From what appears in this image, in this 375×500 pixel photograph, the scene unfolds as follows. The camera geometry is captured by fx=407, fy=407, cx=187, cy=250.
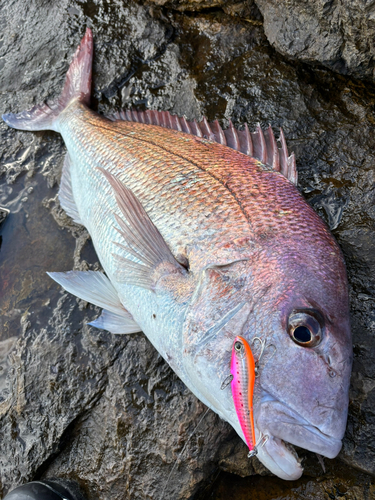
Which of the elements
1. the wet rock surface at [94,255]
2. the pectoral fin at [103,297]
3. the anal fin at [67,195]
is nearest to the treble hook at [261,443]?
the wet rock surface at [94,255]

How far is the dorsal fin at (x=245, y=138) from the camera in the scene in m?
2.25

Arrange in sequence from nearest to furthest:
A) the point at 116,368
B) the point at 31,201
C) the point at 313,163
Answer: the point at 116,368 < the point at 313,163 < the point at 31,201

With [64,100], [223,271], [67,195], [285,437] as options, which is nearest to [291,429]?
[285,437]

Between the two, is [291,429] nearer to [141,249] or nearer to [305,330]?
[305,330]

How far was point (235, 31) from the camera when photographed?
11.1ft

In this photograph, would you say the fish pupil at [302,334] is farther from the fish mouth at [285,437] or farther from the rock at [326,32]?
the rock at [326,32]

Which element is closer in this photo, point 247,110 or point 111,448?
point 111,448

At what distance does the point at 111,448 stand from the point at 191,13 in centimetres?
348

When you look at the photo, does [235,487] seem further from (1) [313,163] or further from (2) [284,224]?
(1) [313,163]

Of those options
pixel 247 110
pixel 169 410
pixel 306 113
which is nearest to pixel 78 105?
pixel 247 110

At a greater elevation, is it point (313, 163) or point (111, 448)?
point (313, 163)

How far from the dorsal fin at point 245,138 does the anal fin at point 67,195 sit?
0.67 m

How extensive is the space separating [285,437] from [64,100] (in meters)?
3.04

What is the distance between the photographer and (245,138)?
2424 millimetres
